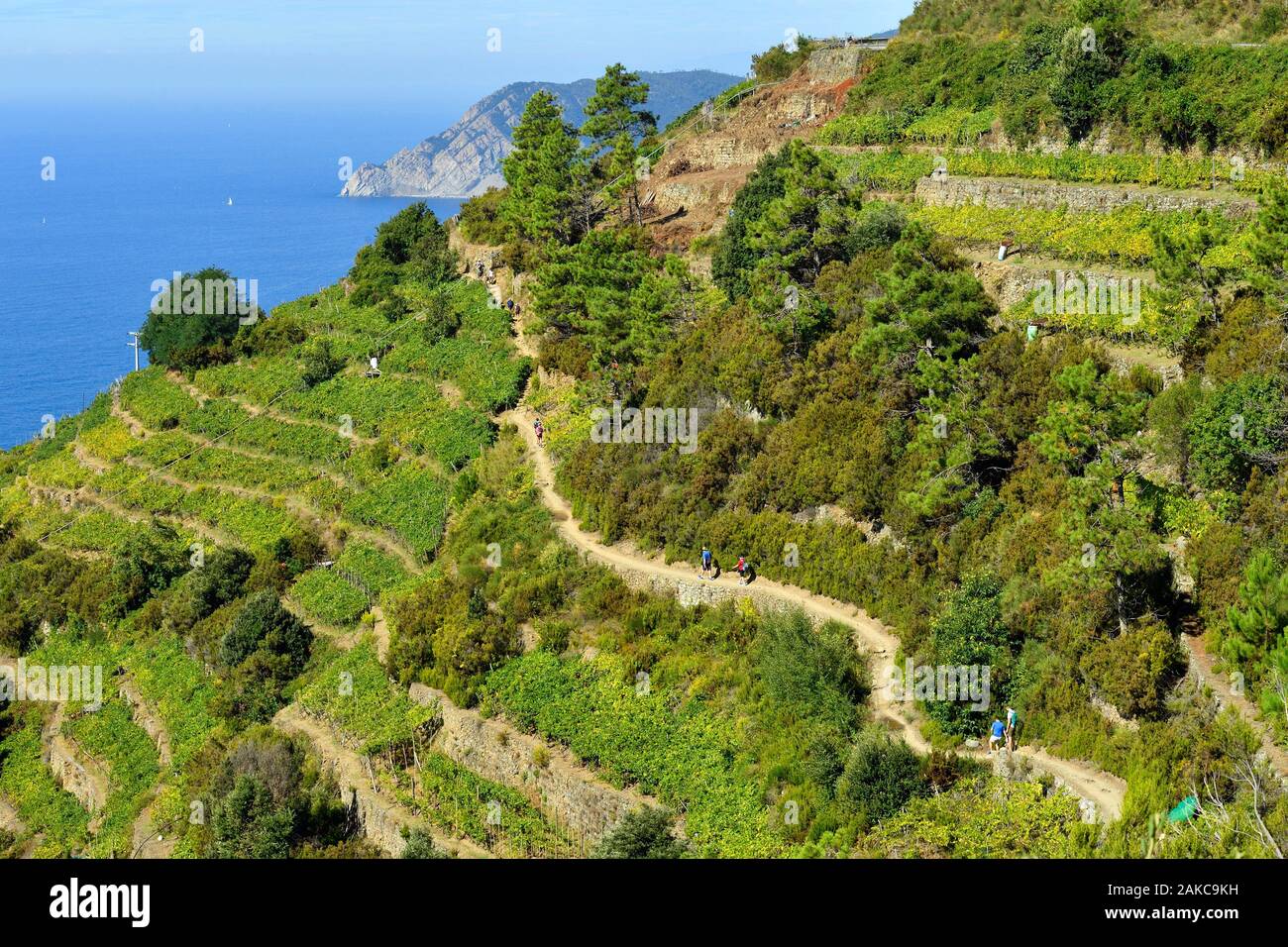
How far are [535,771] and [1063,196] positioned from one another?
857 inches

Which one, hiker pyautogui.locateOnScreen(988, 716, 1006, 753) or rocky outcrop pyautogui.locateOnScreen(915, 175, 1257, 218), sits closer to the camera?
hiker pyautogui.locateOnScreen(988, 716, 1006, 753)

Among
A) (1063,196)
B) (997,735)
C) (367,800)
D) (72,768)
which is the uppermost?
(1063,196)

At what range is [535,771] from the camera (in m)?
27.8

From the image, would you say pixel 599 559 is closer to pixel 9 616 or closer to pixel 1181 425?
pixel 1181 425

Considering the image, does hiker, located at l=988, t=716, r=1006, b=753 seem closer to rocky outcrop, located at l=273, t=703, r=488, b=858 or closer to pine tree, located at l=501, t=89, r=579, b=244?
rocky outcrop, located at l=273, t=703, r=488, b=858

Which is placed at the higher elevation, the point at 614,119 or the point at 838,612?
the point at 614,119

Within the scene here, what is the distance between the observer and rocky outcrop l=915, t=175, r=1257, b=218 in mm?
32875

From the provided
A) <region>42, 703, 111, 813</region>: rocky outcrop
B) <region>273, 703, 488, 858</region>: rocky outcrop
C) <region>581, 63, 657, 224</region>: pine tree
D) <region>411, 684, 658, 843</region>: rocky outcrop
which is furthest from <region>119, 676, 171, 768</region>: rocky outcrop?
<region>581, 63, 657, 224</region>: pine tree

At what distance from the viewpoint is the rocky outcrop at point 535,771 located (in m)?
26.1

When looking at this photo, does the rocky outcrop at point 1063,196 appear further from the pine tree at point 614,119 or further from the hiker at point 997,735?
the pine tree at point 614,119

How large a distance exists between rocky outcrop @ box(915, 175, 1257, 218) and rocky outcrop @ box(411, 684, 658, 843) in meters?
20.1

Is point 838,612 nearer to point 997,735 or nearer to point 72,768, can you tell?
point 997,735

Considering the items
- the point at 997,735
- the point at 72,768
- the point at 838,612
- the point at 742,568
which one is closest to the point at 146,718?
the point at 72,768
